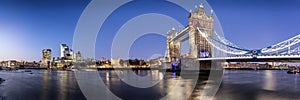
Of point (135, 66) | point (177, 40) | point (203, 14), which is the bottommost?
point (135, 66)

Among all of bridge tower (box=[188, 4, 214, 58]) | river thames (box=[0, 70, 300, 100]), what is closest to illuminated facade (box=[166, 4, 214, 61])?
bridge tower (box=[188, 4, 214, 58])

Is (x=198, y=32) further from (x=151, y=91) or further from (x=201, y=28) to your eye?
(x=151, y=91)

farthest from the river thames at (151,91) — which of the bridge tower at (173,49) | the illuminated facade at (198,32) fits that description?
the bridge tower at (173,49)

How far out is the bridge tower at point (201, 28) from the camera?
2013 inches

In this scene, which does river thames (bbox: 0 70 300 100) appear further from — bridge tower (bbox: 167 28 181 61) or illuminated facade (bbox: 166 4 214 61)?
bridge tower (bbox: 167 28 181 61)

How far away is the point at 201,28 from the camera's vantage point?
173 ft

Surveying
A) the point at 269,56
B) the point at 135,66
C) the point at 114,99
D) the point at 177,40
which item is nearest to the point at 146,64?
the point at 135,66

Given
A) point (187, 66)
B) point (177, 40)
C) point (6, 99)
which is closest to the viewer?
point (6, 99)

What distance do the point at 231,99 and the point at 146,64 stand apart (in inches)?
3528

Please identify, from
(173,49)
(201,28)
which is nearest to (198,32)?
(201,28)

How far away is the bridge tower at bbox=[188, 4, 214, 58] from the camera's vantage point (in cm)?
5112

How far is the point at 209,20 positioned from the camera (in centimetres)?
5512

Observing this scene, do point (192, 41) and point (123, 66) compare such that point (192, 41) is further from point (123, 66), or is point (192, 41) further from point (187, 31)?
point (123, 66)

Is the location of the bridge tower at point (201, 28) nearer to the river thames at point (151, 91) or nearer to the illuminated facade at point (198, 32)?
the illuminated facade at point (198, 32)
